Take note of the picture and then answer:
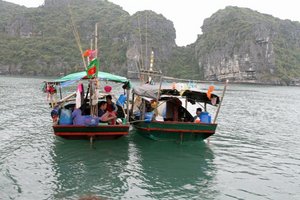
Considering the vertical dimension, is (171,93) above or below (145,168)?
above

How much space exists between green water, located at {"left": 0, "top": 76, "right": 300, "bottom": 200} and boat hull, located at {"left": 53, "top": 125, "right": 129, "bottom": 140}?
0.50 meters

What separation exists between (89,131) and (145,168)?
11.9 ft

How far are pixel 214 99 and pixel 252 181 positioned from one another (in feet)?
17.5

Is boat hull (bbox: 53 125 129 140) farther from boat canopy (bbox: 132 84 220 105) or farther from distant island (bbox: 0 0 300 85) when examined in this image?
distant island (bbox: 0 0 300 85)

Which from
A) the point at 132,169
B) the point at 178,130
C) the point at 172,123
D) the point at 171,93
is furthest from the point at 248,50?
the point at 132,169

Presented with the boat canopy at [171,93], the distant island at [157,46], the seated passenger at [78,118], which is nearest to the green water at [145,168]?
the seated passenger at [78,118]

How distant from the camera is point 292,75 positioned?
151 metres

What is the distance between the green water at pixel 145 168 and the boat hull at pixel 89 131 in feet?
1.65

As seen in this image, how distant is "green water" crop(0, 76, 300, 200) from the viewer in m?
10.5

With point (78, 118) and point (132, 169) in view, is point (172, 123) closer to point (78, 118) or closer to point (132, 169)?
point (132, 169)

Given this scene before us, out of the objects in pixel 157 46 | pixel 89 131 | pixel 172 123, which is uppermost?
pixel 157 46

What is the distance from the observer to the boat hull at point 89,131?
1521cm

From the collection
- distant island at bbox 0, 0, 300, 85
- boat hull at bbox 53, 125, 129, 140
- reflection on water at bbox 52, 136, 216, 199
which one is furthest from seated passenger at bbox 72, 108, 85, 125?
distant island at bbox 0, 0, 300, 85

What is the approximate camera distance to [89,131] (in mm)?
15273
